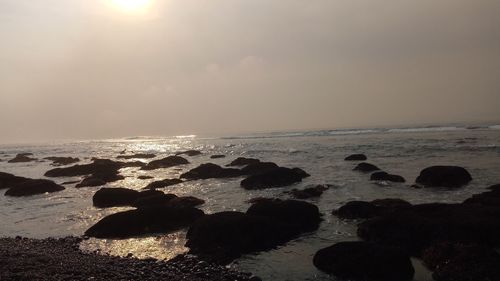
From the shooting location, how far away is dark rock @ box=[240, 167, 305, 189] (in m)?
33.7

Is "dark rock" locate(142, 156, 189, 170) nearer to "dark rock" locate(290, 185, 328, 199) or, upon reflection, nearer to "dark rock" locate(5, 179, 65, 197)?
"dark rock" locate(5, 179, 65, 197)

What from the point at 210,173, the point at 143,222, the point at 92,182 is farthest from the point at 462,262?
the point at 92,182

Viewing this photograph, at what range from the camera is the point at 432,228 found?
1677 cm

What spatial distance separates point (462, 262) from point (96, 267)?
40.3 feet

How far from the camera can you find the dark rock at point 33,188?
36.3m

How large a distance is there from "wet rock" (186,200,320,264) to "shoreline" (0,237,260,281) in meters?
1.29

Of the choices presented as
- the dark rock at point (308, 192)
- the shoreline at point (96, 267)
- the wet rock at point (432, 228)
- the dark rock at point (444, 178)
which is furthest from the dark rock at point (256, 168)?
the shoreline at point (96, 267)

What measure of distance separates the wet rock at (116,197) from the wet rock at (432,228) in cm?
1553

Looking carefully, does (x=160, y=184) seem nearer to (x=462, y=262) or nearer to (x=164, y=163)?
(x=164, y=163)

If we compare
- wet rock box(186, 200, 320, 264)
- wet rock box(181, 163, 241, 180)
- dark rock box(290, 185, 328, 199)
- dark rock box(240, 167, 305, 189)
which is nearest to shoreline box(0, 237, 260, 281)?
wet rock box(186, 200, 320, 264)

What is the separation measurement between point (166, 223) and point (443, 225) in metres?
12.7

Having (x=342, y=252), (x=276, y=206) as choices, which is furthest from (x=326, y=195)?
(x=342, y=252)

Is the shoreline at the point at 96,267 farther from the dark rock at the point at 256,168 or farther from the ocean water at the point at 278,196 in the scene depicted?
the dark rock at the point at 256,168

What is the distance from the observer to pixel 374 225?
17.9m
